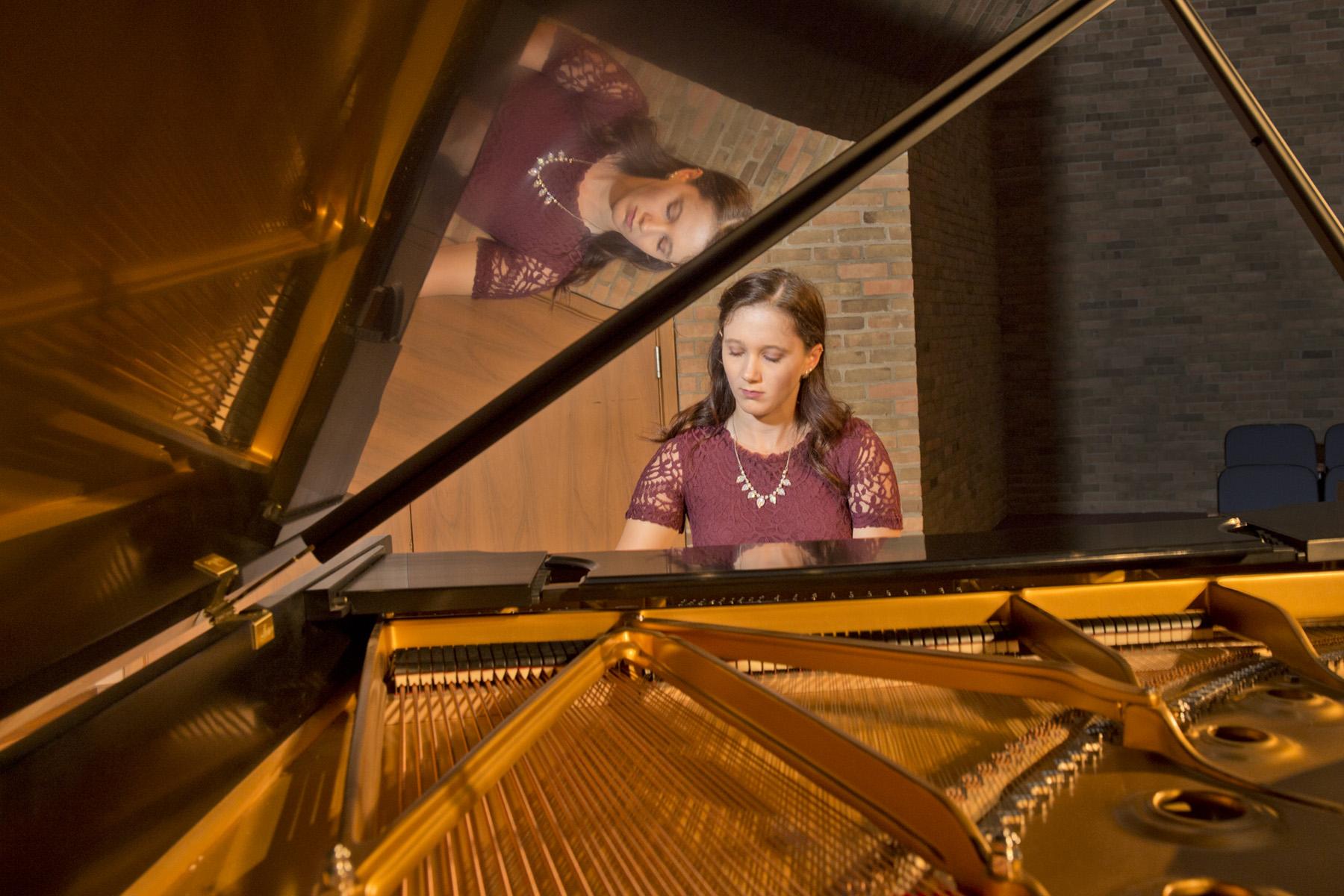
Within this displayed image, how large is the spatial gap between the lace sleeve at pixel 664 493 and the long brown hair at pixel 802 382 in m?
0.09

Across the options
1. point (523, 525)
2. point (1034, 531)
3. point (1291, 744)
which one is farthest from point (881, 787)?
point (523, 525)

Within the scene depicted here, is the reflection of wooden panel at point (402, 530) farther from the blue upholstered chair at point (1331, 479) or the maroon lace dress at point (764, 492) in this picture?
the blue upholstered chair at point (1331, 479)

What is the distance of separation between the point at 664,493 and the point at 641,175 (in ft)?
6.01

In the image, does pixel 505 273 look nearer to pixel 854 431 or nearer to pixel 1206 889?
pixel 1206 889

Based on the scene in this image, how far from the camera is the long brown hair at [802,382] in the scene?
10.1 ft

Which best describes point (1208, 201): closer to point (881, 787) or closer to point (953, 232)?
point (953, 232)

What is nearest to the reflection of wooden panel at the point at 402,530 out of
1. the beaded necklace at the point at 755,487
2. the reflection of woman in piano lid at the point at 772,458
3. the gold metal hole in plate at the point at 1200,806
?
the reflection of woman in piano lid at the point at 772,458

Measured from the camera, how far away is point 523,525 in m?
5.09

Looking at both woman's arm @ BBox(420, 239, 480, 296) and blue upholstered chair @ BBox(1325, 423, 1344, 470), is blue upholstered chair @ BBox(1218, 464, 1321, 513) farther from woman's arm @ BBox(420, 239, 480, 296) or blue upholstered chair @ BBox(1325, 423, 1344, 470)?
Result: woman's arm @ BBox(420, 239, 480, 296)

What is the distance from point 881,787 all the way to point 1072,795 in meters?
0.32

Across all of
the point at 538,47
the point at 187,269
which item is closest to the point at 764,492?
the point at 538,47

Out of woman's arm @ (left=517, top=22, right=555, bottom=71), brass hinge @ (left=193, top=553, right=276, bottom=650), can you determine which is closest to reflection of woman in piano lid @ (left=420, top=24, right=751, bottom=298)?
woman's arm @ (left=517, top=22, right=555, bottom=71)

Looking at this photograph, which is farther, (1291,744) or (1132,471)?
(1132,471)

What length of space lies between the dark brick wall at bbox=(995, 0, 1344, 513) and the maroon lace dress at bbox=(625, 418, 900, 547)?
5.88m
